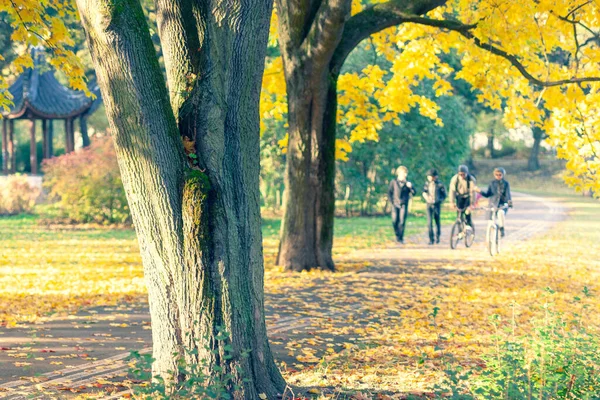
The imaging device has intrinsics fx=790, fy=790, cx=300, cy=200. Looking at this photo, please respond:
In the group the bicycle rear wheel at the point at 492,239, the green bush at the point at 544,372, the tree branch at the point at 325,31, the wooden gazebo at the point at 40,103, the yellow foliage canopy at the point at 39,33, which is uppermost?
the wooden gazebo at the point at 40,103

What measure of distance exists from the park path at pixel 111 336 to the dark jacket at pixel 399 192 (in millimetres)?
3929

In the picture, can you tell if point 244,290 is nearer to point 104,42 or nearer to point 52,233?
point 104,42

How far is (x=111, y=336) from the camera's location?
8.66 metres

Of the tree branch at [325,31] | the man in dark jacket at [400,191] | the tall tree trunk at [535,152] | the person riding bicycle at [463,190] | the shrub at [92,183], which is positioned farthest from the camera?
the tall tree trunk at [535,152]

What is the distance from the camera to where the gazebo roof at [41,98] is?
118 ft

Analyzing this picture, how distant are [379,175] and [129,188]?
25145 mm

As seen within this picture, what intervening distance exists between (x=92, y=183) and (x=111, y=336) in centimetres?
1738

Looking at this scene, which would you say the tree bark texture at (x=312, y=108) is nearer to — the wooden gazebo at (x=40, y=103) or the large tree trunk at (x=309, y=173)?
the large tree trunk at (x=309, y=173)

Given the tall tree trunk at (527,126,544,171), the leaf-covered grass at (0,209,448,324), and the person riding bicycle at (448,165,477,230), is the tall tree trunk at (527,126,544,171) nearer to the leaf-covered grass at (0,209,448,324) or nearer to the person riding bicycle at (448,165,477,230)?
the leaf-covered grass at (0,209,448,324)

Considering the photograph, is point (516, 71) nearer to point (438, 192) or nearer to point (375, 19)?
point (375, 19)

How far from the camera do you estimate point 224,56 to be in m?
5.87

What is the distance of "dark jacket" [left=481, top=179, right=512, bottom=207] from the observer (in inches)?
669

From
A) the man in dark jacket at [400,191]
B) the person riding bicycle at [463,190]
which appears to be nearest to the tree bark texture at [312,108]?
the person riding bicycle at [463,190]

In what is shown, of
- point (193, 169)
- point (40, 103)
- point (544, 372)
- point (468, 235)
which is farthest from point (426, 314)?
point (40, 103)
